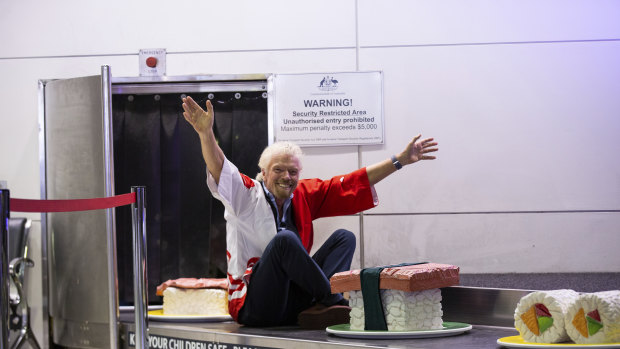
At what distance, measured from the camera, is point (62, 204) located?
258 cm

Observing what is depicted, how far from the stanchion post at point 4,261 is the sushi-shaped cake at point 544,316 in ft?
5.44

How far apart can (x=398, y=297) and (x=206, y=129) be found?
1128 mm

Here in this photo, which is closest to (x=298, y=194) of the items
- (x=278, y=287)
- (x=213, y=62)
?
(x=278, y=287)

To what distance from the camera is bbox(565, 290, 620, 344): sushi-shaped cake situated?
2611 mm

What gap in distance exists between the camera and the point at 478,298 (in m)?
3.51

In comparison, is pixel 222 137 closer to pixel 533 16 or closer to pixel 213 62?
pixel 213 62

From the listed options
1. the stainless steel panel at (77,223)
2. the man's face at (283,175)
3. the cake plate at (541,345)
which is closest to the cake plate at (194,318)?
the stainless steel panel at (77,223)

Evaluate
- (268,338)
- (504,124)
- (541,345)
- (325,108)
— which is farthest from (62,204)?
(504,124)

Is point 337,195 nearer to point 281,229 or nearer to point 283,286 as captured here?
point 281,229

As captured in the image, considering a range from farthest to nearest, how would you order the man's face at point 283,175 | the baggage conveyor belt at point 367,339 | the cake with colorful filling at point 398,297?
1. the man's face at point 283,175
2. the cake with colorful filling at point 398,297
3. the baggage conveyor belt at point 367,339

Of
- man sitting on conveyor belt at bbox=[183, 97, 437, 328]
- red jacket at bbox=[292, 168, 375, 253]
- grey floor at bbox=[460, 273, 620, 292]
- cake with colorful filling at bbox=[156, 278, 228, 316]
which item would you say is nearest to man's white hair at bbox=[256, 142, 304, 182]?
man sitting on conveyor belt at bbox=[183, 97, 437, 328]

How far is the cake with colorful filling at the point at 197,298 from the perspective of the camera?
4070 millimetres

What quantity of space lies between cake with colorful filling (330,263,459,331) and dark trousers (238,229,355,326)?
0.27 metres

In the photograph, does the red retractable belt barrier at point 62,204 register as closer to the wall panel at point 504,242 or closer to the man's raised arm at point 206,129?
the man's raised arm at point 206,129
